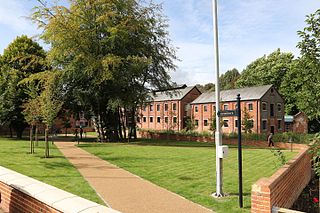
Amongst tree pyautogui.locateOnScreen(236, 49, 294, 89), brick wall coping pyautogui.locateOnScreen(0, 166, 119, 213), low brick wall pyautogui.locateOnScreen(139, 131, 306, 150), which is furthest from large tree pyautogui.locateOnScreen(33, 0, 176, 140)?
tree pyautogui.locateOnScreen(236, 49, 294, 89)

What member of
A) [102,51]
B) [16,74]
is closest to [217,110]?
[102,51]

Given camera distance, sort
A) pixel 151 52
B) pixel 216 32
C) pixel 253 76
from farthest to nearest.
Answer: pixel 253 76
pixel 151 52
pixel 216 32

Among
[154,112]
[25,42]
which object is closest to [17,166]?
[25,42]

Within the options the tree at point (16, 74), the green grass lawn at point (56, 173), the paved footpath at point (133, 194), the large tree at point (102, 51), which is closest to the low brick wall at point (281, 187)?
the paved footpath at point (133, 194)

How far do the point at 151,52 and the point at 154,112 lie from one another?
3289cm

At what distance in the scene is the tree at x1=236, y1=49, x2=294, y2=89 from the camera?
55.4 metres

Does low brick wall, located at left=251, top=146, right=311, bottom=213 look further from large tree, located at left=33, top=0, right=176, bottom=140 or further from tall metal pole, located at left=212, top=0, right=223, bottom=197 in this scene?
large tree, located at left=33, top=0, right=176, bottom=140

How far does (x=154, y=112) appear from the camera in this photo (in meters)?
61.7

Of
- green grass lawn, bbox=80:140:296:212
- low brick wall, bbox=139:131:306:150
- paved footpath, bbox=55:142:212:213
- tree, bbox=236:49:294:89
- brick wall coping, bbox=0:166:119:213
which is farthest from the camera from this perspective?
tree, bbox=236:49:294:89

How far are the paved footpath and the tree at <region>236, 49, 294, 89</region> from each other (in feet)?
163

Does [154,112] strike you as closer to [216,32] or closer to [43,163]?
[43,163]

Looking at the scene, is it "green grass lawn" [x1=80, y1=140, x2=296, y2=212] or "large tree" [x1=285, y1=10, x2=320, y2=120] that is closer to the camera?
"large tree" [x1=285, y1=10, x2=320, y2=120]

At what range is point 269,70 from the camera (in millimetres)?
56969

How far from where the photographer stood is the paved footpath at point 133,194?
6.98 metres
